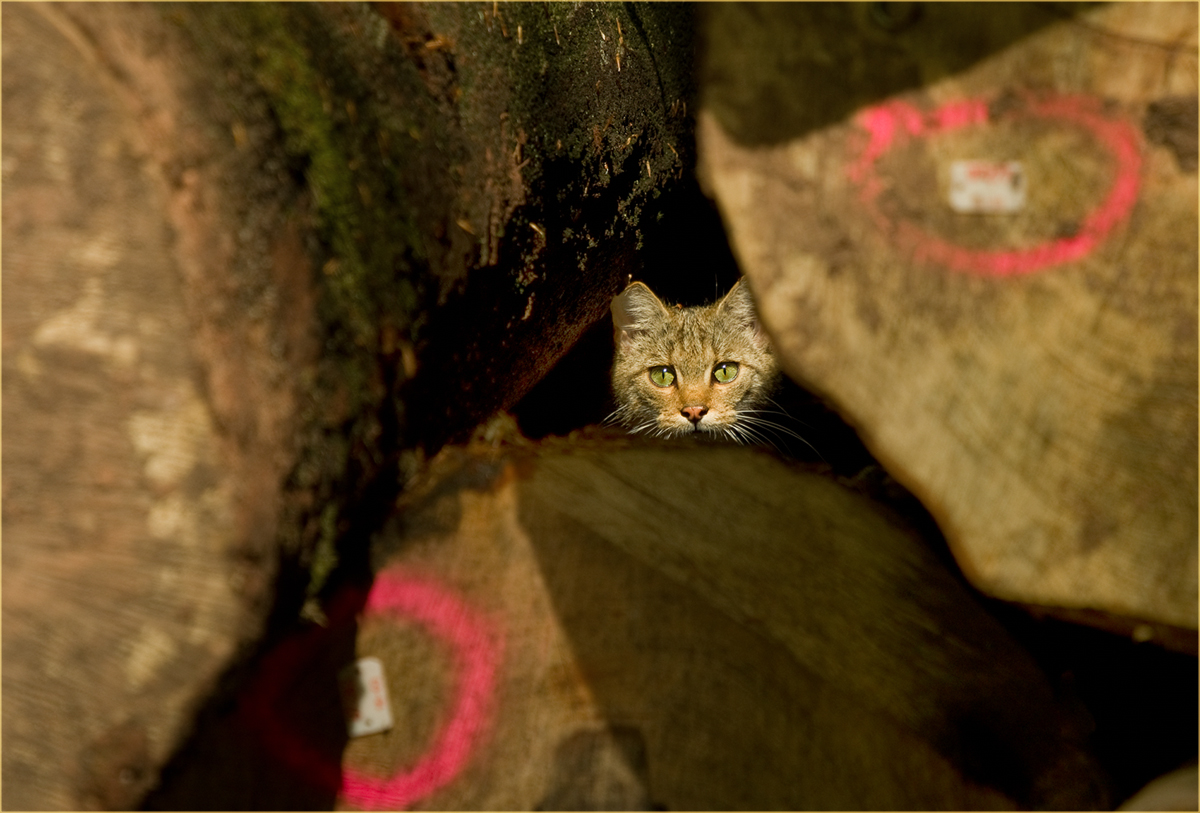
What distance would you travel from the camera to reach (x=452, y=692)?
1063mm

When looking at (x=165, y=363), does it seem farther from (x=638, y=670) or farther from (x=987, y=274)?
(x=987, y=274)

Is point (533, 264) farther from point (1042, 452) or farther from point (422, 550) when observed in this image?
point (1042, 452)

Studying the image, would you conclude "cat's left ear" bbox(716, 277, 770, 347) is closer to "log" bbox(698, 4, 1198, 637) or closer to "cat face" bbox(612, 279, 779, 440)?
"cat face" bbox(612, 279, 779, 440)

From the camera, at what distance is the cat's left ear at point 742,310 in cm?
237

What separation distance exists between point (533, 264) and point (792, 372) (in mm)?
763

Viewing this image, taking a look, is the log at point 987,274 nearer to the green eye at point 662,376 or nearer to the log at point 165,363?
the log at point 165,363

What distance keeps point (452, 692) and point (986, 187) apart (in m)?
0.96

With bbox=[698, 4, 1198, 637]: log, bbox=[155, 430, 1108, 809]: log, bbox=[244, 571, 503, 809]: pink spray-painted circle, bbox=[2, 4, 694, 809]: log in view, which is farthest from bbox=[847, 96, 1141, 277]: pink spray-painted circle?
bbox=[244, 571, 503, 809]: pink spray-painted circle

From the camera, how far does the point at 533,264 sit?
1.59 m

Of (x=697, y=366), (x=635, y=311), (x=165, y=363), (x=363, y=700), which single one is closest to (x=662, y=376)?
(x=697, y=366)

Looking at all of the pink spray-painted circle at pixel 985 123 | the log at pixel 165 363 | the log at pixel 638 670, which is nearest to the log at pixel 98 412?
the log at pixel 165 363

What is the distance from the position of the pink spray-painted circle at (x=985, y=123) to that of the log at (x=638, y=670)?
45 cm

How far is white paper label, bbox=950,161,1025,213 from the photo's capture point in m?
0.95

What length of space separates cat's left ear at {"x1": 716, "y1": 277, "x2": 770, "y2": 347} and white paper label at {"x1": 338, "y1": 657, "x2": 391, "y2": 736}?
1652mm
